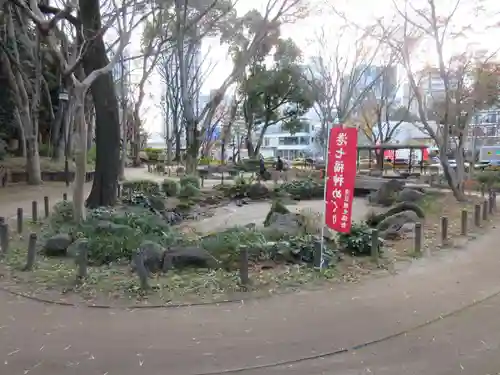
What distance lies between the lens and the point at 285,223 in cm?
1000

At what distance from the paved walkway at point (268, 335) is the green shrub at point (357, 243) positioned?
1742 millimetres

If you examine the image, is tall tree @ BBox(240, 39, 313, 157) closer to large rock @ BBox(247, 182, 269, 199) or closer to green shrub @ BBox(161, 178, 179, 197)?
large rock @ BBox(247, 182, 269, 199)

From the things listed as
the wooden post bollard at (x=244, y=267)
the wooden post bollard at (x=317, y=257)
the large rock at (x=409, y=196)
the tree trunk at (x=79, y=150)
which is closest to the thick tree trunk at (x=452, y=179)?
the large rock at (x=409, y=196)

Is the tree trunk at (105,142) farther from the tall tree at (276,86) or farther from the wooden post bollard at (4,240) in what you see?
the tall tree at (276,86)

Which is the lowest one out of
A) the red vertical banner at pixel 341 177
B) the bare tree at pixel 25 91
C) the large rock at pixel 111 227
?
the large rock at pixel 111 227

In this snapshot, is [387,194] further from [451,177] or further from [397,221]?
[397,221]

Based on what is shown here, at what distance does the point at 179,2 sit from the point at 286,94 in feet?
67.9

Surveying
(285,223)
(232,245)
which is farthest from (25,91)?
(232,245)

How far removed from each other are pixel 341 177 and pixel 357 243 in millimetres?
1407

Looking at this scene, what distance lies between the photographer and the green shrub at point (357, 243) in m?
8.12

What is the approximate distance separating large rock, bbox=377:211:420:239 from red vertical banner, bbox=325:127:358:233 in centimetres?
291

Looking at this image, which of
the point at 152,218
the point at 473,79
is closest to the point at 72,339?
the point at 152,218

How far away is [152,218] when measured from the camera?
10.1 meters

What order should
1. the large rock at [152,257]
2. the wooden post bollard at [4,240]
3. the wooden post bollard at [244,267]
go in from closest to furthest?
1. the wooden post bollard at [244,267]
2. the large rock at [152,257]
3. the wooden post bollard at [4,240]
